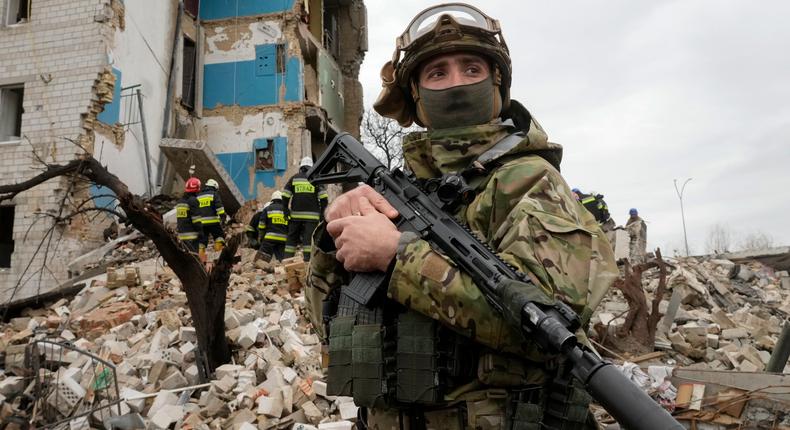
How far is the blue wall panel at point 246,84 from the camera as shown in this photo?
17.6m

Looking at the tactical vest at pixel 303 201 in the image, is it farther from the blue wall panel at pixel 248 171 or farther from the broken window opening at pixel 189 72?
the broken window opening at pixel 189 72

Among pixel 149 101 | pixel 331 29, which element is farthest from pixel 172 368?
pixel 331 29

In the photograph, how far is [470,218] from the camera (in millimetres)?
1817

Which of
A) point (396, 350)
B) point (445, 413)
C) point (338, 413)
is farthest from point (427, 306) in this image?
point (338, 413)

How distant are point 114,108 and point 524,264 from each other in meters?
14.5

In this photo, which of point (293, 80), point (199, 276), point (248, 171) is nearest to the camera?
point (199, 276)

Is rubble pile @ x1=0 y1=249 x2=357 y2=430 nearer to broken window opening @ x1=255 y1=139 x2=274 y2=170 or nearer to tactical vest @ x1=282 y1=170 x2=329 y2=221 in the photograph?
tactical vest @ x1=282 y1=170 x2=329 y2=221

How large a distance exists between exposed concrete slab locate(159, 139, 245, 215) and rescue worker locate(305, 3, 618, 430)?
1295 cm

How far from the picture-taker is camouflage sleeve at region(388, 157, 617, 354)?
1468mm

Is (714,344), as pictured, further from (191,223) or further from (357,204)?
(191,223)

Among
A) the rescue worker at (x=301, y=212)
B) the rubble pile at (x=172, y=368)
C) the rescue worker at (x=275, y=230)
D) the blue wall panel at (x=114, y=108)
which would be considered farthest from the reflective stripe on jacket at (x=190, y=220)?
the blue wall panel at (x=114, y=108)

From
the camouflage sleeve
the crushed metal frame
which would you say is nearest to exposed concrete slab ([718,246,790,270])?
the crushed metal frame

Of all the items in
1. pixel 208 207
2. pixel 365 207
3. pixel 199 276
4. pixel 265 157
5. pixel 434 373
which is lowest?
pixel 434 373

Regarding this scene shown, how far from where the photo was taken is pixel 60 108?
12805mm
